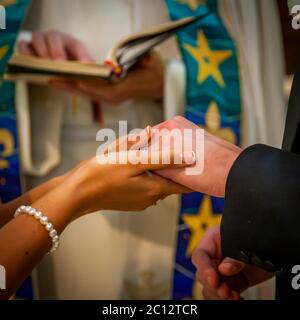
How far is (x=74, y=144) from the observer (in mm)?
1188

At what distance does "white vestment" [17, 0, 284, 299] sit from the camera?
1136mm

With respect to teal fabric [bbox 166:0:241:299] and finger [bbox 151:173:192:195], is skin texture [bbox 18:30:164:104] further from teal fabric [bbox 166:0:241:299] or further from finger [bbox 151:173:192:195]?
finger [bbox 151:173:192:195]

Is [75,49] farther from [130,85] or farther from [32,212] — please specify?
[32,212]

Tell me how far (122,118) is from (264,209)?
68 cm

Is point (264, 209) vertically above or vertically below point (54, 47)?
below

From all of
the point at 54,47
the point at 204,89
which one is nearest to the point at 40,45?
the point at 54,47

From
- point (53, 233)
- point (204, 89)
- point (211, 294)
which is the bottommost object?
point (211, 294)

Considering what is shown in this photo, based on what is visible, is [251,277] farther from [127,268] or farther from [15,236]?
[127,268]

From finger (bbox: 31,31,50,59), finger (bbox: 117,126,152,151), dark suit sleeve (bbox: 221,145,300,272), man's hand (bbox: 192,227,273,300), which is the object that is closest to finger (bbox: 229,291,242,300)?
man's hand (bbox: 192,227,273,300)

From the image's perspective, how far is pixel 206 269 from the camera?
74 centimetres

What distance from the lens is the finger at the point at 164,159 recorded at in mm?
612

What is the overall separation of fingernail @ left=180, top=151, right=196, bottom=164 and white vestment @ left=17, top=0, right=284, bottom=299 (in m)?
0.52

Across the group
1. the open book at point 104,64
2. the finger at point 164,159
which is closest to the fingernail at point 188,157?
the finger at point 164,159

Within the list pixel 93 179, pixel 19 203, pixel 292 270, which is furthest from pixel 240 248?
pixel 19 203
